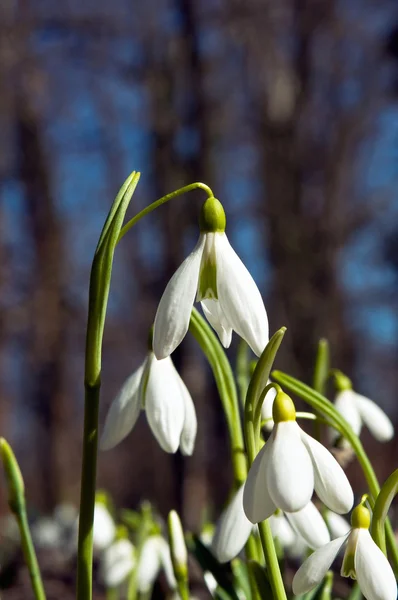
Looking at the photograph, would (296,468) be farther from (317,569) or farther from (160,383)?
(160,383)

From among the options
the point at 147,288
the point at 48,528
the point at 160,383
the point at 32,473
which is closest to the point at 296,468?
the point at 160,383

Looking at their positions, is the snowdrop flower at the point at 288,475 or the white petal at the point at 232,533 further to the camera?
the white petal at the point at 232,533

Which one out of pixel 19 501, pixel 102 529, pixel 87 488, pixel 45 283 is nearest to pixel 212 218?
pixel 87 488

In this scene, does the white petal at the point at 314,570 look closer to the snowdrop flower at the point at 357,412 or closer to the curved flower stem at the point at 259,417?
the curved flower stem at the point at 259,417

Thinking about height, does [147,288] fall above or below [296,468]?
below

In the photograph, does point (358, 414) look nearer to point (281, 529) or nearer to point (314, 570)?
point (281, 529)

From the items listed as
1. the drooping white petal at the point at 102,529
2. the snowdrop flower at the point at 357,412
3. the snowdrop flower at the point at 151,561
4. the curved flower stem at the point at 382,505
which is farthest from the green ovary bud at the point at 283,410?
the drooping white petal at the point at 102,529
